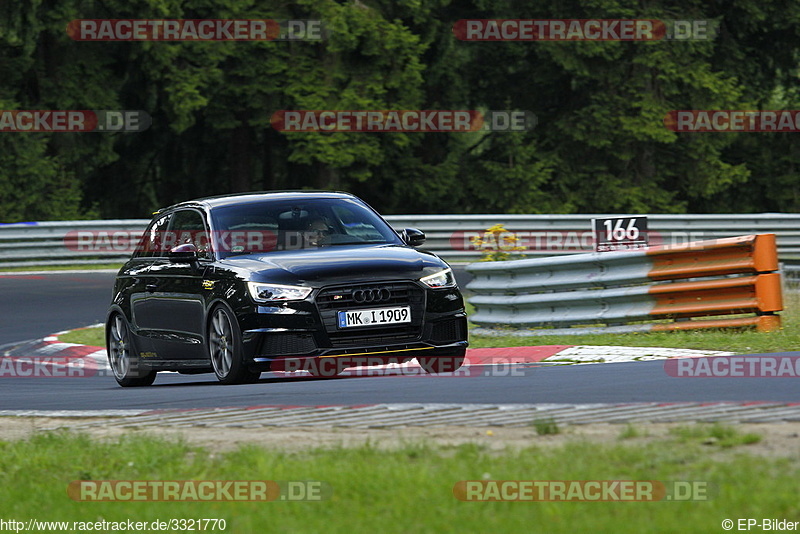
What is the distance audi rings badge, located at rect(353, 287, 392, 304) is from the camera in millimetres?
10531

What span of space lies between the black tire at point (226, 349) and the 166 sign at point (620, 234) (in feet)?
16.5

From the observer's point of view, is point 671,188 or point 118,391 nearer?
point 118,391

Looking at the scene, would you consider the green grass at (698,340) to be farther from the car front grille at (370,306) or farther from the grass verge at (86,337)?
the grass verge at (86,337)

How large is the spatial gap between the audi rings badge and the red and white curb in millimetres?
1920

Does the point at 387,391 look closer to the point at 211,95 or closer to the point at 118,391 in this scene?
the point at 118,391

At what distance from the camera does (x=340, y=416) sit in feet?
26.9

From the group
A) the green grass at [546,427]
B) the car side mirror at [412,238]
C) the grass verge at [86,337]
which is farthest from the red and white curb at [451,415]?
the grass verge at [86,337]

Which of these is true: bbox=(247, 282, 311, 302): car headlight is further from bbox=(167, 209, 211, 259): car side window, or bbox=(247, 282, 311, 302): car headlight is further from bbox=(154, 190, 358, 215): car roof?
bbox=(154, 190, 358, 215): car roof

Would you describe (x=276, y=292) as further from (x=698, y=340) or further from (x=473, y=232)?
(x=473, y=232)

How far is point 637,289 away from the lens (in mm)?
13523

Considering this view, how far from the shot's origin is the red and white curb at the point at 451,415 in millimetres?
7312

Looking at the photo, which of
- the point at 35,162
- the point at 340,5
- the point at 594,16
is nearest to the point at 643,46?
the point at 594,16

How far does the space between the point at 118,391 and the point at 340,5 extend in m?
23.1

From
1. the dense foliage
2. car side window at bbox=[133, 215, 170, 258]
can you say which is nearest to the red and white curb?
car side window at bbox=[133, 215, 170, 258]
